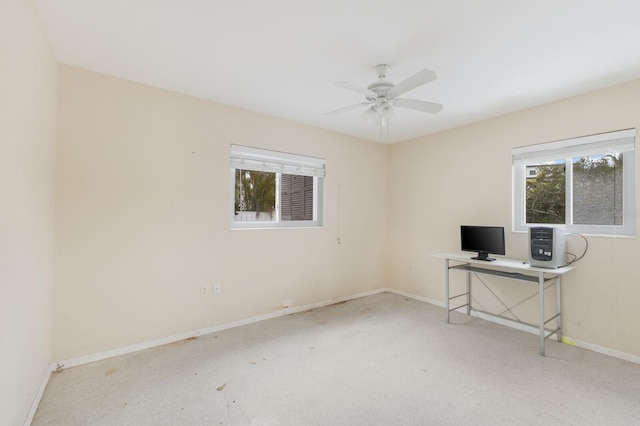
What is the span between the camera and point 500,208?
135 inches

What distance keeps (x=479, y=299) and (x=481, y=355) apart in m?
1.13

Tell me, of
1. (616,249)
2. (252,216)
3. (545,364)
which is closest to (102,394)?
(252,216)

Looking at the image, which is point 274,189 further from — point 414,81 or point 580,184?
point 580,184

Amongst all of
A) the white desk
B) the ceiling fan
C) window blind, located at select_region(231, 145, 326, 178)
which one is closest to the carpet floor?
the white desk

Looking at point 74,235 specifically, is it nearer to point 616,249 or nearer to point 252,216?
point 252,216

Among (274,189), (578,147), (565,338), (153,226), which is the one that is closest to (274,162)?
(274,189)

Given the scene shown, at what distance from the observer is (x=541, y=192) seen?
319cm

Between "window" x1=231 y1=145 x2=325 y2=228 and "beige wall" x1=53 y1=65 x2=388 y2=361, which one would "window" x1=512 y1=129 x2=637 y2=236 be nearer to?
"window" x1=231 y1=145 x2=325 y2=228

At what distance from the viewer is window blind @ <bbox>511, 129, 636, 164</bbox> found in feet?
8.45

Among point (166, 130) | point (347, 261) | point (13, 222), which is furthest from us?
point (347, 261)

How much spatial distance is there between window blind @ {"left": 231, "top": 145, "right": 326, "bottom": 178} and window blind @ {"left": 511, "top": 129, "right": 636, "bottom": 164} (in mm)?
2275

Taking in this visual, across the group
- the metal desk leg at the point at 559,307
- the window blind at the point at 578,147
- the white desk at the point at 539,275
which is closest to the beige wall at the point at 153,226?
the white desk at the point at 539,275

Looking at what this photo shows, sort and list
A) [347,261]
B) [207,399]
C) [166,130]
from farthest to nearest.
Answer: [347,261], [166,130], [207,399]

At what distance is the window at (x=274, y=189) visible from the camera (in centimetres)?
334
